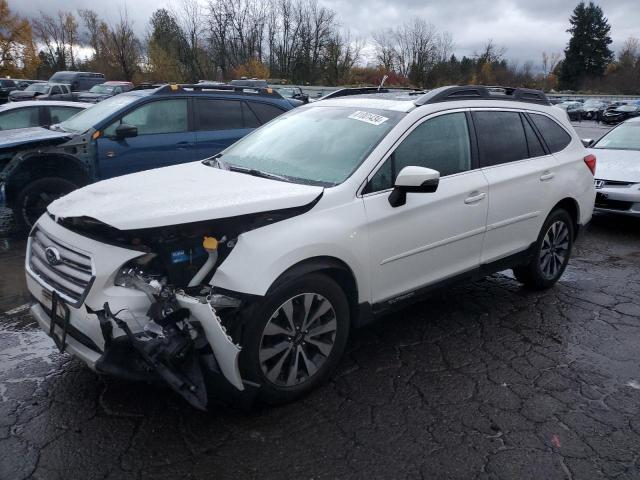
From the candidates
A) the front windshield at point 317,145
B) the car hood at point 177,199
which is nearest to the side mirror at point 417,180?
the front windshield at point 317,145

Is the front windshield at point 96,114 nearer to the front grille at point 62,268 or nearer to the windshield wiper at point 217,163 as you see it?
the windshield wiper at point 217,163

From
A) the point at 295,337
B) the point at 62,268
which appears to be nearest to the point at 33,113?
the point at 62,268

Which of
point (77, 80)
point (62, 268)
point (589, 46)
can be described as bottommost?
point (62, 268)

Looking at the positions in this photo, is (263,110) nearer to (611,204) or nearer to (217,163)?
(217,163)

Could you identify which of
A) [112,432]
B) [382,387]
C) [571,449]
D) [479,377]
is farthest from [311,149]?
[571,449]

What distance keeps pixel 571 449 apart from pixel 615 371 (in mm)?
1093

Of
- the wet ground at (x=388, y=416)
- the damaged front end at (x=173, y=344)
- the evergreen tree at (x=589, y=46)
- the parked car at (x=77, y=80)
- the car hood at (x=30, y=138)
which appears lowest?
the wet ground at (x=388, y=416)

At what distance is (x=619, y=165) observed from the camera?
A: 7.68 metres

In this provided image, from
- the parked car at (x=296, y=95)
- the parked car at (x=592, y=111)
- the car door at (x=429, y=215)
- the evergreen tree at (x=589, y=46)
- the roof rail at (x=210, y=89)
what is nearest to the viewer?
the car door at (x=429, y=215)

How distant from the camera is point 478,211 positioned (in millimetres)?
4004

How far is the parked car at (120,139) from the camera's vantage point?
6.52 meters

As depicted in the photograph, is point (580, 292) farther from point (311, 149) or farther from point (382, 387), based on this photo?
point (311, 149)

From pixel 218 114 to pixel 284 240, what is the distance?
5155 millimetres

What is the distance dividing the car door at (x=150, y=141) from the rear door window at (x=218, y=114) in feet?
0.64
